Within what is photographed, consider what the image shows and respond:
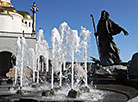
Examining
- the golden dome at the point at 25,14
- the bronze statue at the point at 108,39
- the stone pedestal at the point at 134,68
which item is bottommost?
the stone pedestal at the point at 134,68

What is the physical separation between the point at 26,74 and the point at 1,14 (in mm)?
11644

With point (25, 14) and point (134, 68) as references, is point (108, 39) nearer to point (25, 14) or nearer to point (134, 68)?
point (134, 68)

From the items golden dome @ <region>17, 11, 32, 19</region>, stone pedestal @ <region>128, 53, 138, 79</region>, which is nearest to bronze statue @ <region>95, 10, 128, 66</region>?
stone pedestal @ <region>128, 53, 138, 79</region>

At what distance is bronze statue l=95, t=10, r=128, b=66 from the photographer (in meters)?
9.20

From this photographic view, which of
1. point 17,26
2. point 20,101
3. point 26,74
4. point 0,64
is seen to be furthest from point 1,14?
point 20,101

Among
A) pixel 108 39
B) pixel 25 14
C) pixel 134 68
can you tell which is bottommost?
pixel 134 68

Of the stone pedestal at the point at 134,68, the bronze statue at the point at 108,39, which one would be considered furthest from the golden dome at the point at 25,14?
the stone pedestal at the point at 134,68

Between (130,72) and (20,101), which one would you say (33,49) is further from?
(20,101)

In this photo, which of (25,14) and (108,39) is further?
(25,14)

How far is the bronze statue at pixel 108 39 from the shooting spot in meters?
9.20

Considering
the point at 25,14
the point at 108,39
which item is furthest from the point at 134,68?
the point at 25,14

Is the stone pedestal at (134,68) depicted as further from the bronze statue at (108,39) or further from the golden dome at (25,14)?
the golden dome at (25,14)

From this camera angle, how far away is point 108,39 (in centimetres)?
935

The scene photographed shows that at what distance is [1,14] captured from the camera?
2181cm
